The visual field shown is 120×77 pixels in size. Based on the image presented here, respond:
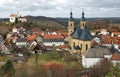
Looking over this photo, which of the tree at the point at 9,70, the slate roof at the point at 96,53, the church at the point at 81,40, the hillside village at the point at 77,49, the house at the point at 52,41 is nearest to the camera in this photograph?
the tree at the point at 9,70

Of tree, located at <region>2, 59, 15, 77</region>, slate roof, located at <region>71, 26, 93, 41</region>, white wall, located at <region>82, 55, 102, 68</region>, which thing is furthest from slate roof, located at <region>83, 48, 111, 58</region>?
tree, located at <region>2, 59, 15, 77</region>

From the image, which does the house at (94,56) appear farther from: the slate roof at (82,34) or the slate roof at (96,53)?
the slate roof at (82,34)

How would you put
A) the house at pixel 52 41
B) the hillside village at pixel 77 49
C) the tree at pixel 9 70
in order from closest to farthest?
1. the tree at pixel 9 70
2. the hillside village at pixel 77 49
3. the house at pixel 52 41

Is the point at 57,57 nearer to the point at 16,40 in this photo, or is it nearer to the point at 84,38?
the point at 84,38

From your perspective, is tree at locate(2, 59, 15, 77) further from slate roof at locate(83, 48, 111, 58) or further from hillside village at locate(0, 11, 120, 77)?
slate roof at locate(83, 48, 111, 58)

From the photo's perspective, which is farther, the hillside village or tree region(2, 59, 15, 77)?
the hillside village

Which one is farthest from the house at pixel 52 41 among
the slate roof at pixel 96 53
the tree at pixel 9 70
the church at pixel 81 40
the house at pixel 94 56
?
the tree at pixel 9 70

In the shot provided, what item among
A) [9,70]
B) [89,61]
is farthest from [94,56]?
[9,70]

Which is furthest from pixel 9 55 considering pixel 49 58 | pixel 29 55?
pixel 49 58

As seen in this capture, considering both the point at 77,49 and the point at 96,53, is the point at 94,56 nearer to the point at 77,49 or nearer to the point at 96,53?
the point at 96,53

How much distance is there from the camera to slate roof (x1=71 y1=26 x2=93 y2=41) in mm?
41100

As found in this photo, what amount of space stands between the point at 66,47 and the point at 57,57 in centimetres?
806

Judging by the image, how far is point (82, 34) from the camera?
41.8 metres

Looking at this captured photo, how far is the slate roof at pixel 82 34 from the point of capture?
41100 mm
